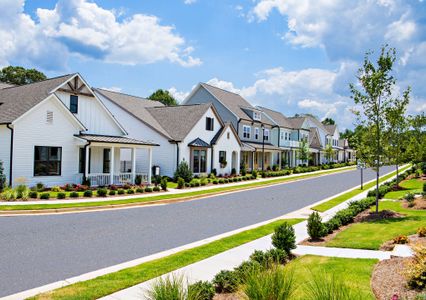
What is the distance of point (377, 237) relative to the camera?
12133 mm

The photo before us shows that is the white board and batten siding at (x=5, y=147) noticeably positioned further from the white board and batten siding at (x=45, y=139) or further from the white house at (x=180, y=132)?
the white house at (x=180, y=132)

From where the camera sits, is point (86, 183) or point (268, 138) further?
point (268, 138)

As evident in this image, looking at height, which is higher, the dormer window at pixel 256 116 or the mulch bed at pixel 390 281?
the dormer window at pixel 256 116

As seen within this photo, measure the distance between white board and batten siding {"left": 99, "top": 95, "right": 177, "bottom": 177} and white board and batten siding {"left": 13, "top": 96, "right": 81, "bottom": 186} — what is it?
9744 mm

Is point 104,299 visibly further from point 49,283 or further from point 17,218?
point 17,218

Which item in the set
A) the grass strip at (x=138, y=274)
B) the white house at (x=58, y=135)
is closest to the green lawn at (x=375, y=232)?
the grass strip at (x=138, y=274)

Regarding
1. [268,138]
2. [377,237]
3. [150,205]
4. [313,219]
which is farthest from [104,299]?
[268,138]

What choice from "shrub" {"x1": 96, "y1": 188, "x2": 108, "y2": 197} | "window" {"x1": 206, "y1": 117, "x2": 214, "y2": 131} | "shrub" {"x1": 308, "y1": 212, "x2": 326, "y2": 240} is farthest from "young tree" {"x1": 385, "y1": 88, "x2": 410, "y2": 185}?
"window" {"x1": 206, "y1": 117, "x2": 214, "y2": 131}

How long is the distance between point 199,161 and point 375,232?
25.0 meters

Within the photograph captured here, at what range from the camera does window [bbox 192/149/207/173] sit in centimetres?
3638

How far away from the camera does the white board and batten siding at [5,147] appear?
2202 centimetres

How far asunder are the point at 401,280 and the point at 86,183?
71.4ft

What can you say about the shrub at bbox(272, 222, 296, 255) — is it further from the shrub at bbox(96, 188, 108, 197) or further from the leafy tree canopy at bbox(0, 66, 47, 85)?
the leafy tree canopy at bbox(0, 66, 47, 85)

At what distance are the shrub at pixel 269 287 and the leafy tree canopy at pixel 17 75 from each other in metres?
68.0
